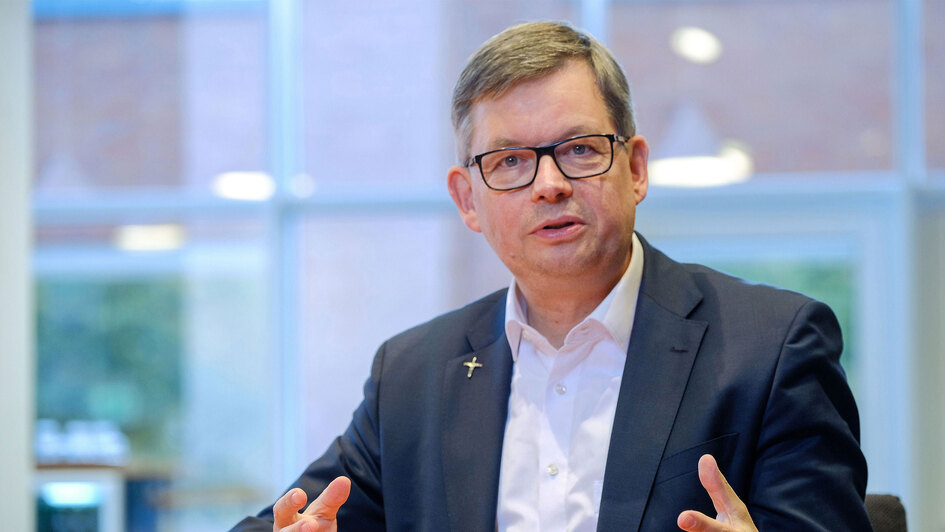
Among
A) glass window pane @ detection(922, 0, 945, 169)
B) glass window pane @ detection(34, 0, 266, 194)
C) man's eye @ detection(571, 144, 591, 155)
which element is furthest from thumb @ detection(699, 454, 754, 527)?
glass window pane @ detection(34, 0, 266, 194)

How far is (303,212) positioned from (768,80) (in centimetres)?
→ 223

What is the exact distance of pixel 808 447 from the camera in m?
1.54

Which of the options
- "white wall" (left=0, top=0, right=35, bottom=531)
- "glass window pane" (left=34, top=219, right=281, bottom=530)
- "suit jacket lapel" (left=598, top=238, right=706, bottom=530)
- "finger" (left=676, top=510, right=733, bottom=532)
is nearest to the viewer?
"finger" (left=676, top=510, right=733, bottom=532)

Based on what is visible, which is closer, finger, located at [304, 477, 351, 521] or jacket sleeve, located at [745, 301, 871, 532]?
jacket sleeve, located at [745, 301, 871, 532]

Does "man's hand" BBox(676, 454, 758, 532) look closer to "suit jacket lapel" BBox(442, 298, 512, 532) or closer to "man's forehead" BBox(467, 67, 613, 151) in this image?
"suit jacket lapel" BBox(442, 298, 512, 532)

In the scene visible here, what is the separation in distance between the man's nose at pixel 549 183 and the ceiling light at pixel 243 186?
304 cm

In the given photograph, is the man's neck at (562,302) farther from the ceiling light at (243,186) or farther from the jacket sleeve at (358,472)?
the ceiling light at (243,186)

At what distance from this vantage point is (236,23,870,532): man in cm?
161

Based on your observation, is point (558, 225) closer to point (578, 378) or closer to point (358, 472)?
point (578, 378)

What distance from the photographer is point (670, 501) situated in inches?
63.7

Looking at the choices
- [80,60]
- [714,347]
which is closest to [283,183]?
[80,60]

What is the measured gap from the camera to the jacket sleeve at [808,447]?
151cm

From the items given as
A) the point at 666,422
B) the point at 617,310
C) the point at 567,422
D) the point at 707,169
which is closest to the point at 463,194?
the point at 617,310

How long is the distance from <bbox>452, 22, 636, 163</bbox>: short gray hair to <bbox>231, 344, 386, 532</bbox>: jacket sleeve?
57 centimetres
